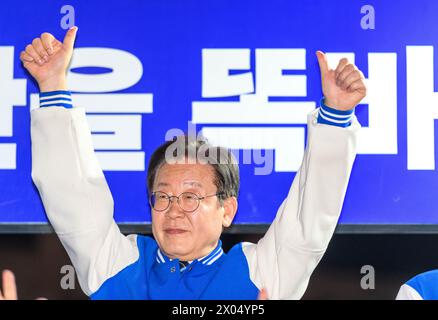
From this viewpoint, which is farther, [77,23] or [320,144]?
[77,23]

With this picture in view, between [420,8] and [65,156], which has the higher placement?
[420,8]

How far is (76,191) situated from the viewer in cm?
179

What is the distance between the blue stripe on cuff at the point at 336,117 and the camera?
1.72 m

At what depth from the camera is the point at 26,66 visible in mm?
1816

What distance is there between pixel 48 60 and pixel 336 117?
0.64 m

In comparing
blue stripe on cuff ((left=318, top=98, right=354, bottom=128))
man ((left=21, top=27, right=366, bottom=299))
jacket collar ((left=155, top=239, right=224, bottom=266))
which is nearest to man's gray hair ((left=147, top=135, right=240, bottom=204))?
man ((left=21, top=27, right=366, bottom=299))

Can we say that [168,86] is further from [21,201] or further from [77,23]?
[21,201]

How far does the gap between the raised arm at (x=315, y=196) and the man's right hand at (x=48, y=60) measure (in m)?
0.55

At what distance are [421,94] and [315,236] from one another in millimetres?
449

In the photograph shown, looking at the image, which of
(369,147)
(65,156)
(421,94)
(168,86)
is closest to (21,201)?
(65,156)

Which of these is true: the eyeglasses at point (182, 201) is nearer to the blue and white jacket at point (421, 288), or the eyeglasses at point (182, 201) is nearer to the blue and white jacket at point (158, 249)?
the blue and white jacket at point (158, 249)

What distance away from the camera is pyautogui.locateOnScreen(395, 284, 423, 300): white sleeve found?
173 centimetres

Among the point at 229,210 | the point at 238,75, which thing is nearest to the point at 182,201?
the point at 229,210

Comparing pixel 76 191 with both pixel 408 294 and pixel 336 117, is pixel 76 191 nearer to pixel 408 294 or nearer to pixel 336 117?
pixel 336 117
